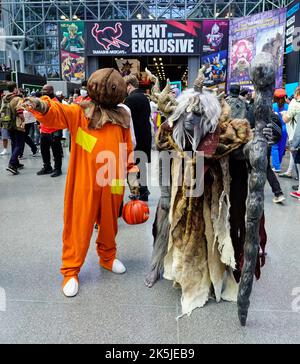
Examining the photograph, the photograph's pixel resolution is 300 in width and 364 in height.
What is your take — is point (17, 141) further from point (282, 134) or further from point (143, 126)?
point (282, 134)

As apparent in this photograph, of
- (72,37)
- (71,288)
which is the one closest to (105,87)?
(71,288)

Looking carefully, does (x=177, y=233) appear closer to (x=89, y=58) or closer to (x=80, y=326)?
(x=80, y=326)

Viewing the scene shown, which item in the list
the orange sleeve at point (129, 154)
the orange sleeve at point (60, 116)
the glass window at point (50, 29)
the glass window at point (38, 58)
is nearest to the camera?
the orange sleeve at point (60, 116)

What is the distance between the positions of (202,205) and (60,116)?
3.44ft

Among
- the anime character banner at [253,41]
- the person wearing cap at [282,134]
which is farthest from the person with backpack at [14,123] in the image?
the anime character banner at [253,41]

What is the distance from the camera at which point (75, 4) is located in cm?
1877

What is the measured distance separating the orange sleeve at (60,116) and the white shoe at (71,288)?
1.04 meters

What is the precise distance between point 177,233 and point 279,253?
1.29m

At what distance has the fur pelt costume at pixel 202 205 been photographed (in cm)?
199

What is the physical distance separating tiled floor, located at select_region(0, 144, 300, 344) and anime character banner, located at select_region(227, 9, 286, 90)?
7.99 m

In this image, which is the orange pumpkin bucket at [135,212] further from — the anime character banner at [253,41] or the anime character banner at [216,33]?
the anime character banner at [216,33]

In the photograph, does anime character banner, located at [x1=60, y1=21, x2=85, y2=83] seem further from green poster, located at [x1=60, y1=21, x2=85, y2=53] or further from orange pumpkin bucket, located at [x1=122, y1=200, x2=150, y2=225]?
orange pumpkin bucket, located at [x1=122, y1=200, x2=150, y2=225]

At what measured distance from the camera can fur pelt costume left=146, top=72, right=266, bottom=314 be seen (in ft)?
6.53

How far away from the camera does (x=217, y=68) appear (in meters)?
13.8
